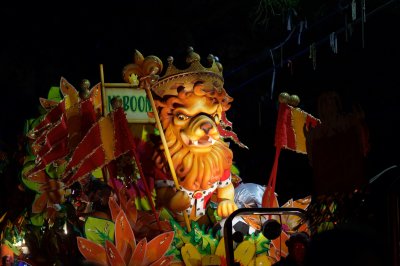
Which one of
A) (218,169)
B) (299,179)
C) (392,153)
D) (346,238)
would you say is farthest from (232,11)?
(346,238)

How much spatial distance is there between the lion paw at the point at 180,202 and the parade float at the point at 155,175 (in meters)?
0.01

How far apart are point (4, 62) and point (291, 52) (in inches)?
214

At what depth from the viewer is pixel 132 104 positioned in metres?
10.0

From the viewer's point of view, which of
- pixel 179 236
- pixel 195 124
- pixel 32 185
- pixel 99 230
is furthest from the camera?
pixel 32 185

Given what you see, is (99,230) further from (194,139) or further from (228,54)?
(228,54)

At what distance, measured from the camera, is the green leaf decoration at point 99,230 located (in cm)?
845

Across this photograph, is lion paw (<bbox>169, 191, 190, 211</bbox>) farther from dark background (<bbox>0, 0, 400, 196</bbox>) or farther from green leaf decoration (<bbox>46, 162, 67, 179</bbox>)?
dark background (<bbox>0, 0, 400, 196</bbox>)

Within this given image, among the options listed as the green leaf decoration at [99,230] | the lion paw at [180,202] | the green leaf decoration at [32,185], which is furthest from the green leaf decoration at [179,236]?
the green leaf decoration at [32,185]

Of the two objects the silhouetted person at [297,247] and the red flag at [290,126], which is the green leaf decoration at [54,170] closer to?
the red flag at [290,126]

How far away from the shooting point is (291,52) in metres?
→ 13.6

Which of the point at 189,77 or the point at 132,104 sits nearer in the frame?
the point at 189,77

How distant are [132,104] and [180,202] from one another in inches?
68.5

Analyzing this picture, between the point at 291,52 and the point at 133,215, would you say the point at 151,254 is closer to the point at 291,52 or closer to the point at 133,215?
the point at 133,215

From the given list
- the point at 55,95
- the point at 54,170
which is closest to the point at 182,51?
the point at 55,95
